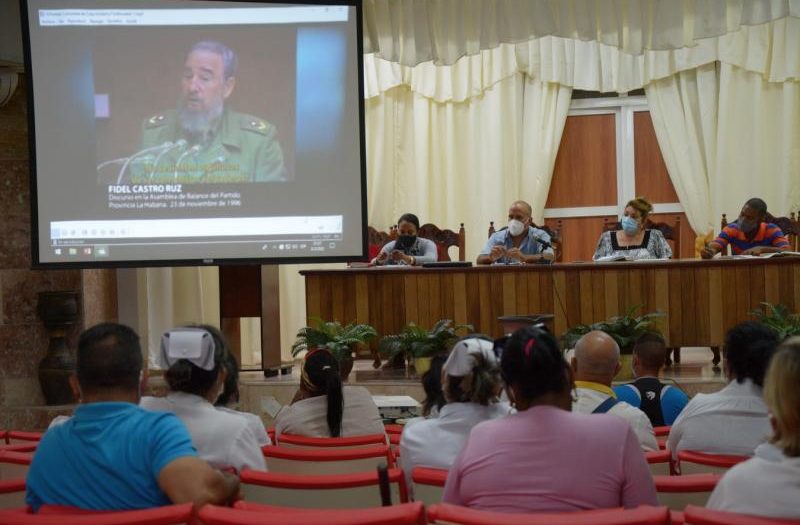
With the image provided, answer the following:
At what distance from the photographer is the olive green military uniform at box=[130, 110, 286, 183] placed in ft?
20.8

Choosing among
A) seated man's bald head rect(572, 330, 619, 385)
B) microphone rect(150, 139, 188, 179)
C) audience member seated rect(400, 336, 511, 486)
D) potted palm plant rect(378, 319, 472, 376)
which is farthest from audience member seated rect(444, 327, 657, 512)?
microphone rect(150, 139, 188, 179)

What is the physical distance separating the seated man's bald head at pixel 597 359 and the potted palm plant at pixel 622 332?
275 centimetres

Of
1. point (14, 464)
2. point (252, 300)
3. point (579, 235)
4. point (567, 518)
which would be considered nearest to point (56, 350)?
point (252, 300)

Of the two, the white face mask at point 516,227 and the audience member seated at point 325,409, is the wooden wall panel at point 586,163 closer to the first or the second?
the white face mask at point 516,227

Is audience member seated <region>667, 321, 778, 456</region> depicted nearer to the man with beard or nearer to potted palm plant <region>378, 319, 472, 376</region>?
potted palm plant <region>378, 319, 472, 376</region>

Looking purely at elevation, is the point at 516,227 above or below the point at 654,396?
above

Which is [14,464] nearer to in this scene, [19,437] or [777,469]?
[19,437]

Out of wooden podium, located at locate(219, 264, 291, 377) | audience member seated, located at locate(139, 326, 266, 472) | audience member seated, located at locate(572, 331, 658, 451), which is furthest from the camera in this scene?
wooden podium, located at locate(219, 264, 291, 377)

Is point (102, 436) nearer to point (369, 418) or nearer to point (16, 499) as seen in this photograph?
point (16, 499)

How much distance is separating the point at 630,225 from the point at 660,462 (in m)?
5.06

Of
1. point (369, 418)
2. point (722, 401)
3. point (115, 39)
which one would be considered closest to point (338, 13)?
point (115, 39)

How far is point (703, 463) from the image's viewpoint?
2662 mm

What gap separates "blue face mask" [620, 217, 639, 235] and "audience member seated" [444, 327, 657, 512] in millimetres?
5586

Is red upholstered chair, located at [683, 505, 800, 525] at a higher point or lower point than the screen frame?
lower
